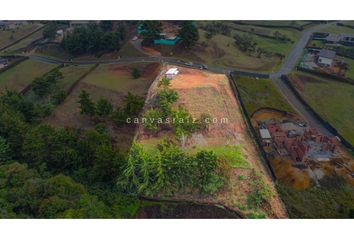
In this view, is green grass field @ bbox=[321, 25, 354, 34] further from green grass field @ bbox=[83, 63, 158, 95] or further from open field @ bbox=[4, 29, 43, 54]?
open field @ bbox=[4, 29, 43, 54]

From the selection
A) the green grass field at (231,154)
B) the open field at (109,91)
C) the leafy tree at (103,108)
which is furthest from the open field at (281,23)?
the leafy tree at (103,108)

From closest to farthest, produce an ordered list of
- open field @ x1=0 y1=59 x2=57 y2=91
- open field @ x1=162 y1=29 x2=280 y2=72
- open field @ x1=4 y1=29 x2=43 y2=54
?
open field @ x1=0 y1=59 x2=57 y2=91 → open field @ x1=162 y1=29 x2=280 y2=72 → open field @ x1=4 y1=29 x2=43 y2=54

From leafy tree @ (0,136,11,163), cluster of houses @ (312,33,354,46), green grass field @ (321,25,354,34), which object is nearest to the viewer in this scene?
leafy tree @ (0,136,11,163)

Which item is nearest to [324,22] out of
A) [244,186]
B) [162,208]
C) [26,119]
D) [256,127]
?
[256,127]

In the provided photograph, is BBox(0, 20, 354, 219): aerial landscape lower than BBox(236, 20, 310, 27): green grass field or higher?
lower

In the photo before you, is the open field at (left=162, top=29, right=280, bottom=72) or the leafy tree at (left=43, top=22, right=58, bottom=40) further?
the leafy tree at (left=43, top=22, right=58, bottom=40)

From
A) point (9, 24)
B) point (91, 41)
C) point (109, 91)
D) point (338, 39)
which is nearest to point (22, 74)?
point (91, 41)

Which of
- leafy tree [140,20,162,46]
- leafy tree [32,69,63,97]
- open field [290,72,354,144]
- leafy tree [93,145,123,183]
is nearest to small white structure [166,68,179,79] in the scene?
leafy tree [140,20,162,46]
